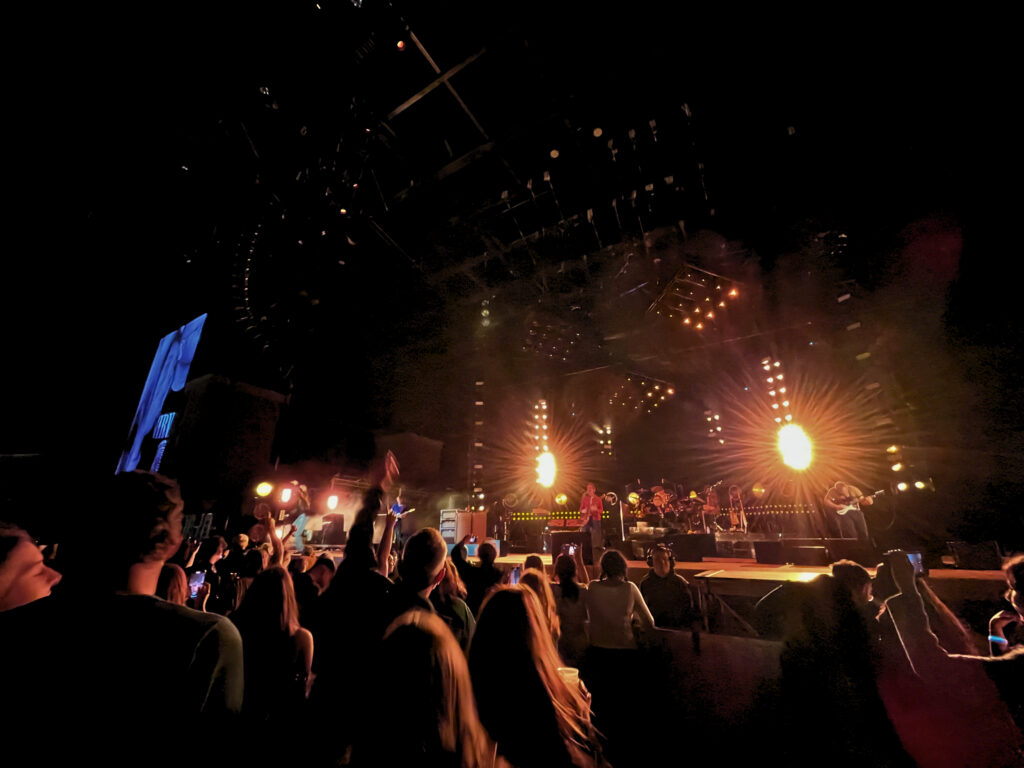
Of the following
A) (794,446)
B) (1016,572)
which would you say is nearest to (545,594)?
(1016,572)

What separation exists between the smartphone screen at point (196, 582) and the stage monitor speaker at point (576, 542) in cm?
779

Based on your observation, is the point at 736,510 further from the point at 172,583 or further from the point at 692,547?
the point at 172,583

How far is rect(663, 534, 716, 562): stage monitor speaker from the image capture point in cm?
966

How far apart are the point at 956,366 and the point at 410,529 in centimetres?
1528

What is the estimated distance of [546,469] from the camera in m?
15.4

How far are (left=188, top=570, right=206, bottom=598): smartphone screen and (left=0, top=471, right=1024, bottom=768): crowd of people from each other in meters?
0.03

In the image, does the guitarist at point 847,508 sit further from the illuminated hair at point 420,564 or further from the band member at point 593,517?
the illuminated hair at point 420,564

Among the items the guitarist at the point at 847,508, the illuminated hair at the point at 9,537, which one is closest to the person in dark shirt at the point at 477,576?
the illuminated hair at the point at 9,537

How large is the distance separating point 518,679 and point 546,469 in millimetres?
13978

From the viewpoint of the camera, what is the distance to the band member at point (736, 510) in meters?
12.0

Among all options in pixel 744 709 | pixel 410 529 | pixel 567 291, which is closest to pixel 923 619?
pixel 744 709

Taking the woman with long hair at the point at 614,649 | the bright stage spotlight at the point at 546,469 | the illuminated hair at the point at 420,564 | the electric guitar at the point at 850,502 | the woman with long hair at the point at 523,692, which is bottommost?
the woman with long hair at the point at 614,649

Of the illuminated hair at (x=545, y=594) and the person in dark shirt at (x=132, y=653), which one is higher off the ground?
the person in dark shirt at (x=132, y=653)

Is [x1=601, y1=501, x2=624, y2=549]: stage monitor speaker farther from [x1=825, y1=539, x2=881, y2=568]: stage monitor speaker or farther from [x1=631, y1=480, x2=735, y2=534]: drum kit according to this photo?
[x1=825, y1=539, x2=881, y2=568]: stage monitor speaker
